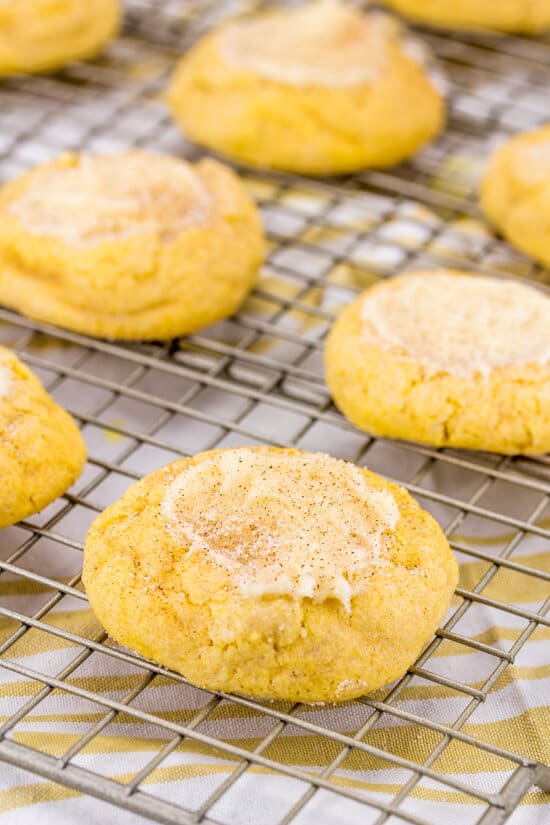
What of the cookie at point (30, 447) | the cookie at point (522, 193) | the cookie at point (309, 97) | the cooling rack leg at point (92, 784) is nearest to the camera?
the cooling rack leg at point (92, 784)

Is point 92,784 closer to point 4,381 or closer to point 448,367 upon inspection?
point 4,381

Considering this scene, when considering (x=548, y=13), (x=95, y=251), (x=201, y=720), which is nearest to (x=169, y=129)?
(x=95, y=251)

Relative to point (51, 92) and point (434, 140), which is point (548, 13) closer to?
point (434, 140)

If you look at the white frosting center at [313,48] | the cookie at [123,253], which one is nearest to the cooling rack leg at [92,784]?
the cookie at [123,253]

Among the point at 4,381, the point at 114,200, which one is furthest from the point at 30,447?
the point at 114,200

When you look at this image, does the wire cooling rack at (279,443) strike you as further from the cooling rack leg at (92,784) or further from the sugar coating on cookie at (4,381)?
the sugar coating on cookie at (4,381)

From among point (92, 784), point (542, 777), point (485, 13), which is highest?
point (485, 13)

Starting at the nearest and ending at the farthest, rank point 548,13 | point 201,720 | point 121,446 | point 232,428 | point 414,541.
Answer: point 201,720, point 414,541, point 232,428, point 121,446, point 548,13
